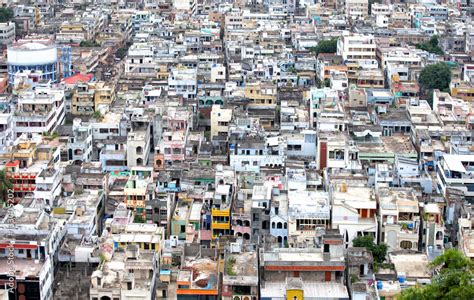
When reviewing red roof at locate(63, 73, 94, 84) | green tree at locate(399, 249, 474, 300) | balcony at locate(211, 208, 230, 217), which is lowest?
balcony at locate(211, 208, 230, 217)

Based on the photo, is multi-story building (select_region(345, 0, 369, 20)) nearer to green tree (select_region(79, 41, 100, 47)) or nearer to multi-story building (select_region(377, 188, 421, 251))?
green tree (select_region(79, 41, 100, 47))

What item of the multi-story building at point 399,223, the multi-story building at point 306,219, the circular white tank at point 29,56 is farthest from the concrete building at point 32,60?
the multi-story building at point 399,223

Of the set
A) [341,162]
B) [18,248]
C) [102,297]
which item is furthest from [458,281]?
[341,162]

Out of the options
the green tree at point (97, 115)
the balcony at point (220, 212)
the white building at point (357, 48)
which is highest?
the white building at point (357, 48)

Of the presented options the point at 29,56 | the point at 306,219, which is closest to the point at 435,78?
the point at 306,219

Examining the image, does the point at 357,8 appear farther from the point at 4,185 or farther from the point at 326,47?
the point at 4,185

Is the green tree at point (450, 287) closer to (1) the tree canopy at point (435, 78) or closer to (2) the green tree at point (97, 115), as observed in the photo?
(2) the green tree at point (97, 115)

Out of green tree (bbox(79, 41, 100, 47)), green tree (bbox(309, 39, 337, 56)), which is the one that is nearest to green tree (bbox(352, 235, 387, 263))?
green tree (bbox(309, 39, 337, 56))
